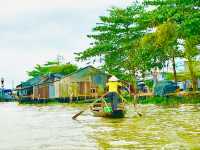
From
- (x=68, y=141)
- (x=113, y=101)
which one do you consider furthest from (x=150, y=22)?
(x=68, y=141)

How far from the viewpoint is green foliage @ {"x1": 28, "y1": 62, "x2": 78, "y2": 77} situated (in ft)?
229

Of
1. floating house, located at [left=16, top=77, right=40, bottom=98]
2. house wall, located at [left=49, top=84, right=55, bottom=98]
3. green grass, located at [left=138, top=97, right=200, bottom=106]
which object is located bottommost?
green grass, located at [left=138, top=97, right=200, bottom=106]

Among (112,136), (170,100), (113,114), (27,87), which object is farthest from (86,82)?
(112,136)

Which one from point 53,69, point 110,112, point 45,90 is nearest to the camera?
point 110,112

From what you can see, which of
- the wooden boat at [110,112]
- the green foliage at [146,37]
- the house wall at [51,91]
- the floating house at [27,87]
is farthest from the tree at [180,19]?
the floating house at [27,87]

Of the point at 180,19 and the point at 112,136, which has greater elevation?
the point at 180,19

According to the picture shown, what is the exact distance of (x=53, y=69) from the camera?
239ft

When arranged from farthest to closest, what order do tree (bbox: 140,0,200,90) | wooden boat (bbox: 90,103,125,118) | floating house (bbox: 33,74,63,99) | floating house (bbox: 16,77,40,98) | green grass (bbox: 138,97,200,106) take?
floating house (bbox: 16,77,40,98)
floating house (bbox: 33,74,63,99)
green grass (bbox: 138,97,200,106)
tree (bbox: 140,0,200,90)
wooden boat (bbox: 90,103,125,118)

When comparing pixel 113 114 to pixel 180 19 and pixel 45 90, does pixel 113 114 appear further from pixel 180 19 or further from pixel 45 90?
pixel 45 90

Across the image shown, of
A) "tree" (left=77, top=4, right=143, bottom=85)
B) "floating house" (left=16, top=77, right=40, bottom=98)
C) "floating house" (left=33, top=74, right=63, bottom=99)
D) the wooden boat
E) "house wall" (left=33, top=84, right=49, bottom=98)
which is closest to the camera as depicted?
the wooden boat

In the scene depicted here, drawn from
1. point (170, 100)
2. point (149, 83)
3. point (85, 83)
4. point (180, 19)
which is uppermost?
point (180, 19)

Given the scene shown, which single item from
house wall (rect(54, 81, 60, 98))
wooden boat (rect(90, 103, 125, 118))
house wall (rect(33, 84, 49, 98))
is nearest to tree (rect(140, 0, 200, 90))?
wooden boat (rect(90, 103, 125, 118))

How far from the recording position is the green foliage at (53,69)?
69.8 meters

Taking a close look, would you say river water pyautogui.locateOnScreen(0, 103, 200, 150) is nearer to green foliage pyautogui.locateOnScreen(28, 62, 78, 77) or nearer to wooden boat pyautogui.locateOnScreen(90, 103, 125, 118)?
wooden boat pyautogui.locateOnScreen(90, 103, 125, 118)
